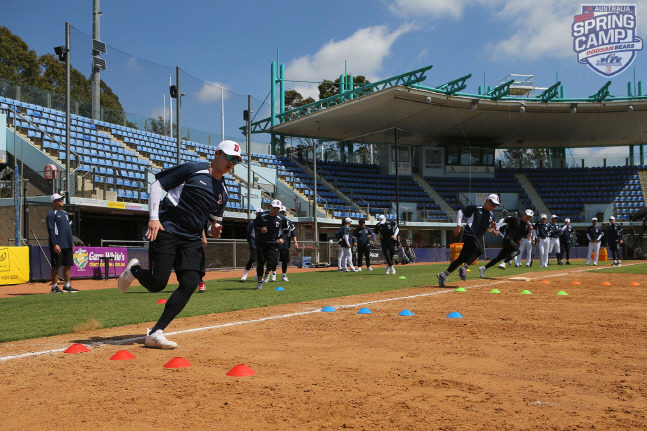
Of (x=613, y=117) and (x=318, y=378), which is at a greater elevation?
(x=613, y=117)

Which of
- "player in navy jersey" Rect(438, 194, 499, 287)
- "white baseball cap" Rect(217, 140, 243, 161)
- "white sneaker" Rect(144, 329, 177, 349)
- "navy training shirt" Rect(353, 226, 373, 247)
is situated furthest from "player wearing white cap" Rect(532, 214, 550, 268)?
"white sneaker" Rect(144, 329, 177, 349)

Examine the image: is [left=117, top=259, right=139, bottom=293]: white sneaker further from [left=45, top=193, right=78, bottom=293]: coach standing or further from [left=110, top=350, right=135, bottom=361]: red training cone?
[left=45, top=193, right=78, bottom=293]: coach standing

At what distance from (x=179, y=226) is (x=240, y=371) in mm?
2016

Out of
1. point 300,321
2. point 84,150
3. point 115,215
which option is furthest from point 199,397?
point 84,150

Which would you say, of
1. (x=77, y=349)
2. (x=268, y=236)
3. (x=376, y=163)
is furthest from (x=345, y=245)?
(x=376, y=163)

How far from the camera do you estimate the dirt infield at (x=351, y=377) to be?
3.29 metres

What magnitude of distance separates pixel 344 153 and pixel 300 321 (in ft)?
134

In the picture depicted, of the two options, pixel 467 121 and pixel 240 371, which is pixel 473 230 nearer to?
pixel 240 371

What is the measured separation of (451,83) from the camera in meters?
38.6

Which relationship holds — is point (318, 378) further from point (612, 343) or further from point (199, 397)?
point (612, 343)

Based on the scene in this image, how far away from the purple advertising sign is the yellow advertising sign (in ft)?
4.77

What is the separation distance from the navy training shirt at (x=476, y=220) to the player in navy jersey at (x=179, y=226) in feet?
28.1

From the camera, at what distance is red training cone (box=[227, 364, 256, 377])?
4.34m

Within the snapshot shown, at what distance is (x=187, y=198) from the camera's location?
598cm
